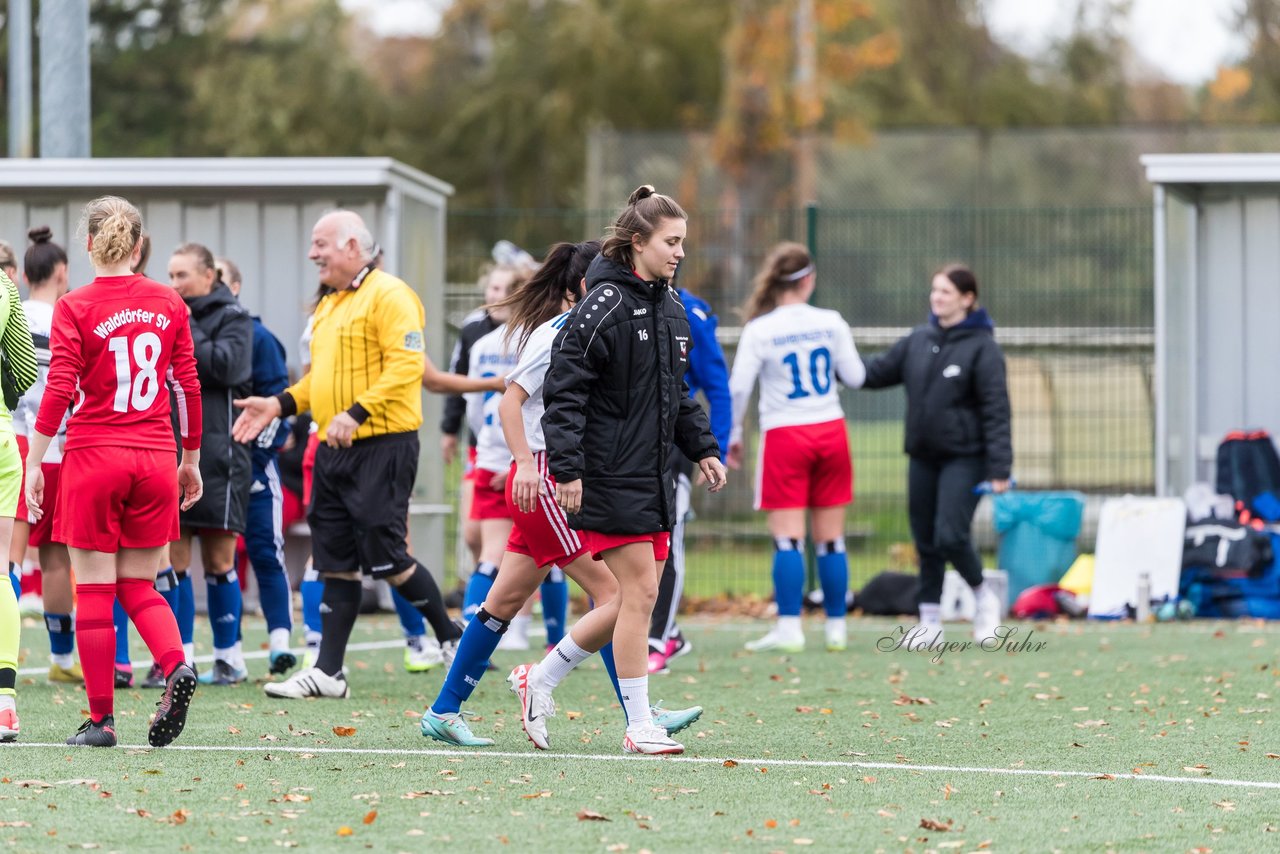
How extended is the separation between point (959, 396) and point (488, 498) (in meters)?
2.57

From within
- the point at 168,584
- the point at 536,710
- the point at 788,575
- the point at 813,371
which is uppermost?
the point at 813,371

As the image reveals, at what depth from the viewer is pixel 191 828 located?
5.12 meters

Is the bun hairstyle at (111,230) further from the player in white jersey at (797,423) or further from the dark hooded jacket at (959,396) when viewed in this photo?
the dark hooded jacket at (959,396)

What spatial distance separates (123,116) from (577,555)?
89.2 feet

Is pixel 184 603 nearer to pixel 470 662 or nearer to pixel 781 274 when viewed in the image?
pixel 470 662

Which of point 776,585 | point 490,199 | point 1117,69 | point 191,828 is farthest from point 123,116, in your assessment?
point 191,828

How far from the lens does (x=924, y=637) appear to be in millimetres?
10344

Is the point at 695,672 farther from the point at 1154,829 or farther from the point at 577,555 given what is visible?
the point at 1154,829

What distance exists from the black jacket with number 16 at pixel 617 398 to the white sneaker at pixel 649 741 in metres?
0.66

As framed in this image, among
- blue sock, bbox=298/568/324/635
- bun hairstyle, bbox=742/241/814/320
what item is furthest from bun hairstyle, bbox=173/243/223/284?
bun hairstyle, bbox=742/241/814/320

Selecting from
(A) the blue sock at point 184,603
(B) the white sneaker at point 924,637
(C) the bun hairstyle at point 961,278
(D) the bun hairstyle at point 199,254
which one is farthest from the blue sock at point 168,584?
(C) the bun hairstyle at point 961,278

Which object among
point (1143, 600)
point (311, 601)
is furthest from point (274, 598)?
point (1143, 600)

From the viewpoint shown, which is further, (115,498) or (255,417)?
(255,417)

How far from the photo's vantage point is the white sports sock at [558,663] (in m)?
6.55
